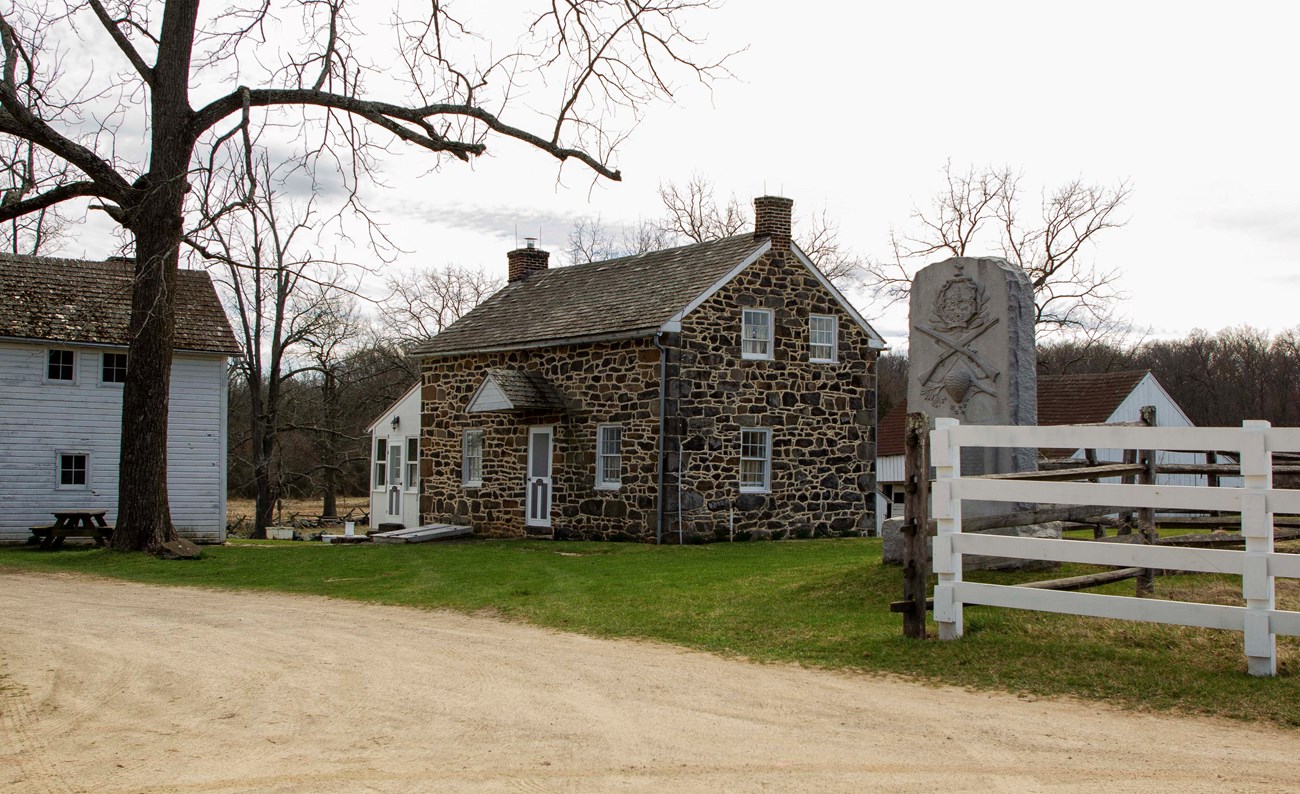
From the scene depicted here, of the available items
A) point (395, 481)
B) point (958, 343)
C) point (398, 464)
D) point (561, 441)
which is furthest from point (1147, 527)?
point (398, 464)

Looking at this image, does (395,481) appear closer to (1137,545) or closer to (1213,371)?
(1137,545)

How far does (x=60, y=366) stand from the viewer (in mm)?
25141

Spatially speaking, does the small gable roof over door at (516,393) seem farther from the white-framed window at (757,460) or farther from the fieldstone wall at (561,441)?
the white-framed window at (757,460)

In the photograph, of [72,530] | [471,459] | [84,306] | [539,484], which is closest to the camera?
[72,530]

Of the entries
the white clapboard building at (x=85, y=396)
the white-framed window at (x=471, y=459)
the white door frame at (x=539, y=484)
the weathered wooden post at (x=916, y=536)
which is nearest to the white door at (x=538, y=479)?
the white door frame at (x=539, y=484)

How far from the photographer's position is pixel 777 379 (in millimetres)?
23234

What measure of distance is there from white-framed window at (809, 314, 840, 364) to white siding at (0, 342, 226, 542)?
13529 mm

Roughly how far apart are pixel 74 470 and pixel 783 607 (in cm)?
1992

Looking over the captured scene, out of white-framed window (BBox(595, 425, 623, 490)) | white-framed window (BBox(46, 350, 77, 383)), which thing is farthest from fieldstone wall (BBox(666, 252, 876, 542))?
white-framed window (BBox(46, 350, 77, 383))

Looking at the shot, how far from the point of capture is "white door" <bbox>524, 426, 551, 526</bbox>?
24078mm

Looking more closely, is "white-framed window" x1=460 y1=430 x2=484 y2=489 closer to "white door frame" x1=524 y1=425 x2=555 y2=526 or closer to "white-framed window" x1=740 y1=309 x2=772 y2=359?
"white door frame" x1=524 y1=425 x2=555 y2=526

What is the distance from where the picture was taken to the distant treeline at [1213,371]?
194ft

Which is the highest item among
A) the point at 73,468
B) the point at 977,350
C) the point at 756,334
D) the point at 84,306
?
the point at 84,306

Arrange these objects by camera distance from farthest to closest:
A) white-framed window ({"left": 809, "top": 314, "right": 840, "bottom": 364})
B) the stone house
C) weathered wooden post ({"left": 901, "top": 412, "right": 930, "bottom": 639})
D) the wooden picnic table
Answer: white-framed window ({"left": 809, "top": 314, "right": 840, "bottom": 364}), the wooden picnic table, the stone house, weathered wooden post ({"left": 901, "top": 412, "right": 930, "bottom": 639})
